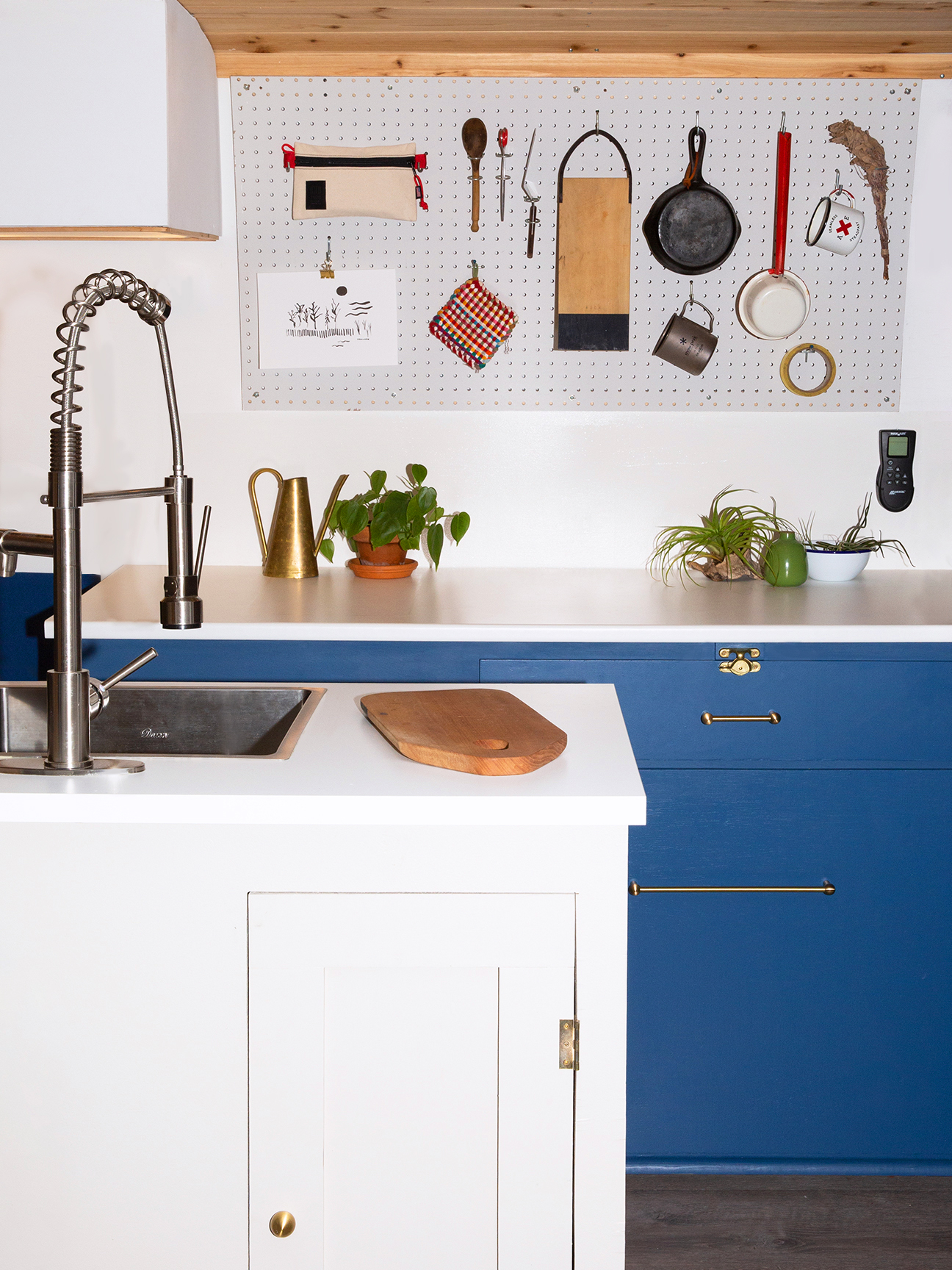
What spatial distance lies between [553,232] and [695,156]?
35 centimetres

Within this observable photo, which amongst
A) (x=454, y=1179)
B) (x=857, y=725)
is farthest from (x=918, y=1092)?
(x=454, y=1179)

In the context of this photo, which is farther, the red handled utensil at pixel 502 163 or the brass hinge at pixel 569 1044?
the red handled utensil at pixel 502 163

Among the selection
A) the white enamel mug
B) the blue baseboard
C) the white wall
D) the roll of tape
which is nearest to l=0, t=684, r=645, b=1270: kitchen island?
the blue baseboard

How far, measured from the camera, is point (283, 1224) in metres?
1.31

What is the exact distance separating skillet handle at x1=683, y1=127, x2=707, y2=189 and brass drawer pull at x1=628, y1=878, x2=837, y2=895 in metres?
1.53

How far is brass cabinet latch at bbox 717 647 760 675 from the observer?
6.95ft

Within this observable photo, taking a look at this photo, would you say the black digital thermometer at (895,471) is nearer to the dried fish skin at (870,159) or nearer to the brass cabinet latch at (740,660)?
the dried fish skin at (870,159)

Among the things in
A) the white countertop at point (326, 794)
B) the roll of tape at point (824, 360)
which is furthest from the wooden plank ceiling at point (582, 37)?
the white countertop at point (326, 794)

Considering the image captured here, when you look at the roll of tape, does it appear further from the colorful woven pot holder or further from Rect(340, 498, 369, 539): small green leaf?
Rect(340, 498, 369, 539): small green leaf

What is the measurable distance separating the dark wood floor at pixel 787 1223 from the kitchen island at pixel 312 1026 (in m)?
0.81

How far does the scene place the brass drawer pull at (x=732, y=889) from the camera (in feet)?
7.09

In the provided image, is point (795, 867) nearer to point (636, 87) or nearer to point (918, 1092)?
point (918, 1092)

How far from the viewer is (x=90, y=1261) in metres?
1.34

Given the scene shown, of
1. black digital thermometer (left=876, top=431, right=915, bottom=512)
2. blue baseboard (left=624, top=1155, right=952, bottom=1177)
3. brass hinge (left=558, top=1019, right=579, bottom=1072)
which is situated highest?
black digital thermometer (left=876, top=431, right=915, bottom=512)
